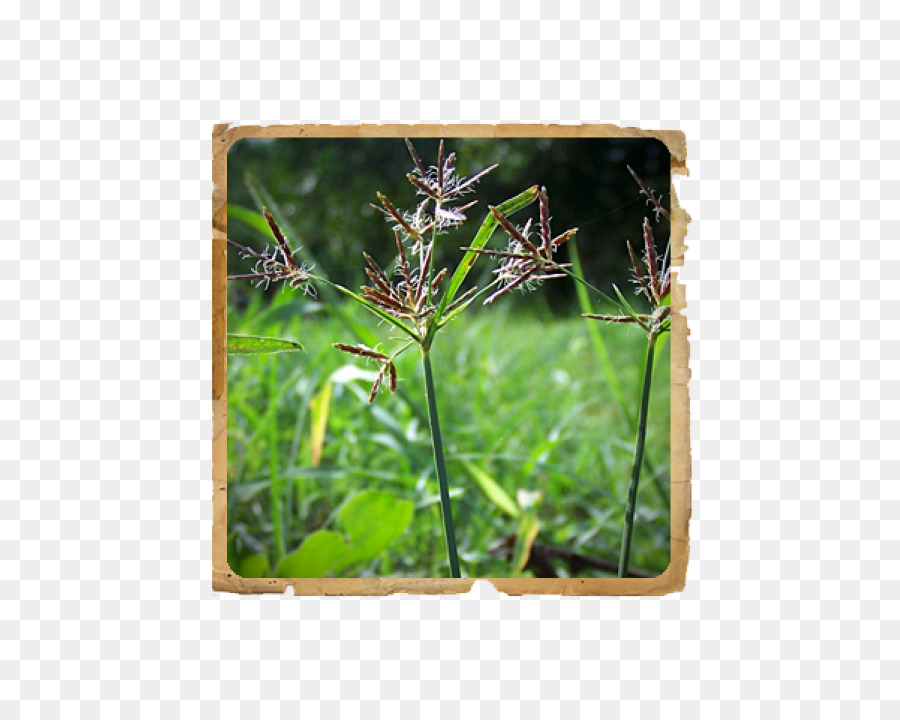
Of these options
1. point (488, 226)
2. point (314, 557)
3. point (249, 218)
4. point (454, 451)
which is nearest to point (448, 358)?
point (454, 451)

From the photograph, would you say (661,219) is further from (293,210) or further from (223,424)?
(293,210)

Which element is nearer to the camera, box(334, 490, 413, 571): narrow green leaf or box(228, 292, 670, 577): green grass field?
box(334, 490, 413, 571): narrow green leaf

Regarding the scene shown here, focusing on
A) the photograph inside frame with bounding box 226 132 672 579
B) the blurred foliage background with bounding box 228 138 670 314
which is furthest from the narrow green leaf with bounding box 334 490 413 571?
the blurred foliage background with bounding box 228 138 670 314

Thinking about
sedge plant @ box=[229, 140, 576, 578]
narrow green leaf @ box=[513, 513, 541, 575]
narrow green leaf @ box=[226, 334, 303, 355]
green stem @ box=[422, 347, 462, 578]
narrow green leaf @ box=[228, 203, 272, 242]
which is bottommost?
narrow green leaf @ box=[513, 513, 541, 575]

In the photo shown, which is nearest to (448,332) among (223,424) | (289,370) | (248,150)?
(289,370)

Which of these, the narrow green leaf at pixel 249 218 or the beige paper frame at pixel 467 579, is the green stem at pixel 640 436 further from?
the narrow green leaf at pixel 249 218

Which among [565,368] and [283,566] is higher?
[565,368]

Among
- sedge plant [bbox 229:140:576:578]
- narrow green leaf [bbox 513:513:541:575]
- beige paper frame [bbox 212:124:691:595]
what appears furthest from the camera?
narrow green leaf [bbox 513:513:541:575]

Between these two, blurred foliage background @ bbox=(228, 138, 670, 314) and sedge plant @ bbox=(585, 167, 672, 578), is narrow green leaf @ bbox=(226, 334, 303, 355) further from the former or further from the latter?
sedge plant @ bbox=(585, 167, 672, 578)
